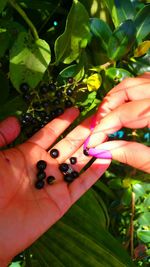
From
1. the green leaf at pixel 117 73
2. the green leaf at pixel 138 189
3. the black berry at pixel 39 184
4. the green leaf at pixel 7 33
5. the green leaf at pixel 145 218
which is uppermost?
the green leaf at pixel 7 33

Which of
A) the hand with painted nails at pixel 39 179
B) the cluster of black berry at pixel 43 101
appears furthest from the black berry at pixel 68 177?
the cluster of black berry at pixel 43 101

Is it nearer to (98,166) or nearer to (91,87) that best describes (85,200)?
(98,166)

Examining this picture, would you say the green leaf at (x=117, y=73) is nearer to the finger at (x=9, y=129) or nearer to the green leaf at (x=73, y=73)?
the green leaf at (x=73, y=73)

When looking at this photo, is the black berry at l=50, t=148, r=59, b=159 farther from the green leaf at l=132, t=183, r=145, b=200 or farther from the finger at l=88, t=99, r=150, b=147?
the green leaf at l=132, t=183, r=145, b=200

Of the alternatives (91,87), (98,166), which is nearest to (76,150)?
(98,166)

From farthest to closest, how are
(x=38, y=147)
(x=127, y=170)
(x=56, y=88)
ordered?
1. (x=127, y=170)
2. (x=38, y=147)
3. (x=56, y=88)

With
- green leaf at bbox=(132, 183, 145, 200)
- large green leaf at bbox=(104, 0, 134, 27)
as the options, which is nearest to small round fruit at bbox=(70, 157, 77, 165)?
green leaf at bbox=(132, 183, 145, 200)
